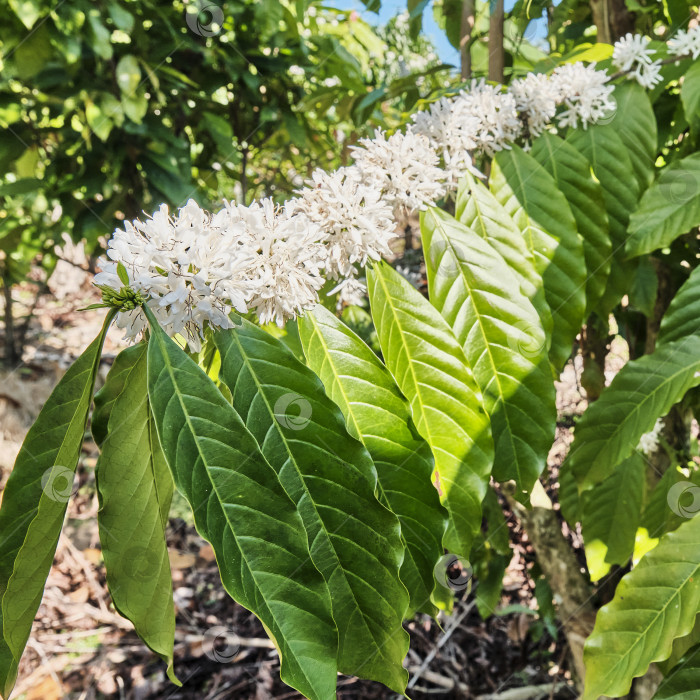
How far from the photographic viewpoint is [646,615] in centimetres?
64

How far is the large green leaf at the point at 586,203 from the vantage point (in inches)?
32.5

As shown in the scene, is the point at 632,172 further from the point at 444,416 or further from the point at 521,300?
the point at 444,416

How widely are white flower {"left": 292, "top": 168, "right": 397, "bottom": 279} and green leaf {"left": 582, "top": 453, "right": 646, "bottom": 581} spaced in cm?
70

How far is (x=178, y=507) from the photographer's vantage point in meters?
2.32

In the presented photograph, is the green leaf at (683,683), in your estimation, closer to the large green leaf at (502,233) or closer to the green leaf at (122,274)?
the large green leaf at (502,233)

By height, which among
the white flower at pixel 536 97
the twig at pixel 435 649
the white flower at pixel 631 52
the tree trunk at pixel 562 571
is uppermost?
the white flower at pixel 631 52

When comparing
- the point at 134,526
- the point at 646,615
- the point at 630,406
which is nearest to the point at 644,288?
the point at 630,406

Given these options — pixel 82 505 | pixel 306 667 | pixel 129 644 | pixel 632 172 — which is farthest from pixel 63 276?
pixel 306 667

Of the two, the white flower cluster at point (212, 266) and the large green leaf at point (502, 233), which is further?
the large green leaf at point (502, 233)

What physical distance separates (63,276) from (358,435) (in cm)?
367

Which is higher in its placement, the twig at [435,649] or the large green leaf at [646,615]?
the large green leaf at [646,615]

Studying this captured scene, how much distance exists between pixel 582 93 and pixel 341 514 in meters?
0.69

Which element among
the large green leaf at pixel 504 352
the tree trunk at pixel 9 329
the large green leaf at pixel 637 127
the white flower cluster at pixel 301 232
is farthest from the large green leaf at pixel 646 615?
the tree trunk at pixel 9 329

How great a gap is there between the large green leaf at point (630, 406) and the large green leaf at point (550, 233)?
3.7 inches
